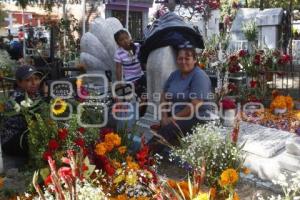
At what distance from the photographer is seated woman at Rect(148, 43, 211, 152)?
4.05 meters

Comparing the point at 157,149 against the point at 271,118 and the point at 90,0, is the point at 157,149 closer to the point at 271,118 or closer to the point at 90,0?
the point at 271,118

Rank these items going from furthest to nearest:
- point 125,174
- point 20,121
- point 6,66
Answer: point 6,66, point 20,121, point 125,174

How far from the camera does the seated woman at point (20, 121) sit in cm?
412

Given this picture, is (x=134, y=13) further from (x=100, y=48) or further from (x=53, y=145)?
(x=53, y=145)

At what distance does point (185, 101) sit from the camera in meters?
4.20

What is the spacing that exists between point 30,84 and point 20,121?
0.46 metres

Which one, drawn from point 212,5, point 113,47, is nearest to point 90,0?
point 212,5

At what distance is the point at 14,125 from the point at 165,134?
163 cm

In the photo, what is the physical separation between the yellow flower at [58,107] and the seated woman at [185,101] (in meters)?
1.04

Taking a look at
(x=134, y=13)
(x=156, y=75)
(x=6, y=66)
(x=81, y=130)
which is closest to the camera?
(x=81, y=130)

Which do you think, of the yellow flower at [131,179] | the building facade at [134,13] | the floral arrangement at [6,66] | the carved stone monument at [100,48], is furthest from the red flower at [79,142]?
the building facade at [134,13]

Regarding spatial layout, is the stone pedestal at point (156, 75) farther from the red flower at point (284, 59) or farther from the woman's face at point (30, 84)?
the red flower at point (284, 59)

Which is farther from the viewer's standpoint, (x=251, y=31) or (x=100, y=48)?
(x=251, y=31)

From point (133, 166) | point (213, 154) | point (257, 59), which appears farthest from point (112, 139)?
point (257, 59)
